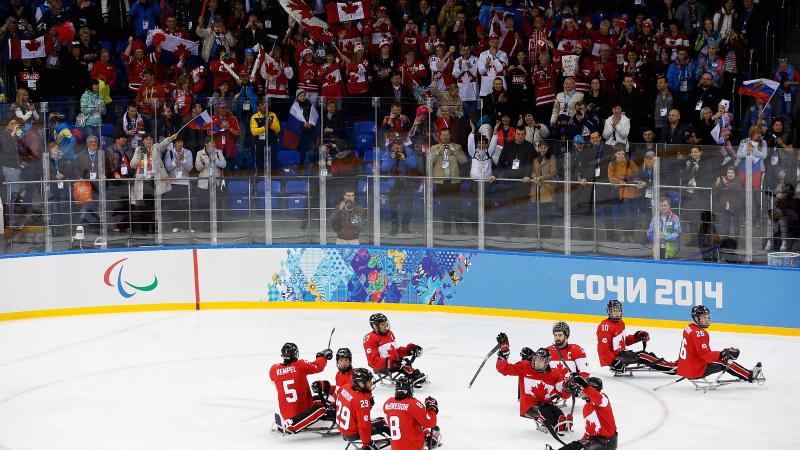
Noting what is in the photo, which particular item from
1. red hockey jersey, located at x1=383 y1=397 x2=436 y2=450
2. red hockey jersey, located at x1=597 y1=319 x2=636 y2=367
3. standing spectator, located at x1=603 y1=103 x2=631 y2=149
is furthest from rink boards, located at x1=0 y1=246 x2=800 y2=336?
red hockey jersey, located at x1=383 y1=397 x2=436 y2=450

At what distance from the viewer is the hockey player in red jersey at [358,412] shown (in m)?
12.0

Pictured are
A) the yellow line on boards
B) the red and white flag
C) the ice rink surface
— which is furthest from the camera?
the red and white flag

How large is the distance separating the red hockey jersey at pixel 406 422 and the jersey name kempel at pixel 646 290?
7416 mm

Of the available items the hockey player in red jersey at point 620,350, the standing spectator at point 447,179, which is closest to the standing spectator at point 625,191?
the standing spectator at point 447,179

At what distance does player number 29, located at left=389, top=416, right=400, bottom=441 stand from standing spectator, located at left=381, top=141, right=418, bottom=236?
8594 millimetres

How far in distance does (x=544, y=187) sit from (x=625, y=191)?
3.90 feet

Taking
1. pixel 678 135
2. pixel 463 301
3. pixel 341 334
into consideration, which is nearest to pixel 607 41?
pixel 678 135

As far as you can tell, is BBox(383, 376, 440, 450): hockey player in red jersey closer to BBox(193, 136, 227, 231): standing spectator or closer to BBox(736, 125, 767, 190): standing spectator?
BBox(736, 125, 767, 190): standing spectator

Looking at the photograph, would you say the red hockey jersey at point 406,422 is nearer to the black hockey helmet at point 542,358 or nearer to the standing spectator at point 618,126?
the black hockey helmet at point 542,358

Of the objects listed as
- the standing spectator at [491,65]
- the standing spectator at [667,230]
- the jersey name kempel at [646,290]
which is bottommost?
the jersey name kempel at [646,290]

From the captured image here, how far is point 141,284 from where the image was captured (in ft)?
65.4

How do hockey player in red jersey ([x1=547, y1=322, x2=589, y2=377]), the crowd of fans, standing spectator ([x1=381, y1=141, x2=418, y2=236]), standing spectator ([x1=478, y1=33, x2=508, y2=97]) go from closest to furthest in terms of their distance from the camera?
hockey player in red jersey ([x1=547, y1=322, x2=589, y2=377]) < the crowd of fans < standing spectator ([x1=381, y1=141, x2=418, y2=236]) < standing spectator ([x1=478, y1=33, x2=508, y2=97])

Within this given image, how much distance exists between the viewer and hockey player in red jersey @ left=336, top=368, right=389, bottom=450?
12.0m

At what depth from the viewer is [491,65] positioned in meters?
21.6
